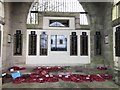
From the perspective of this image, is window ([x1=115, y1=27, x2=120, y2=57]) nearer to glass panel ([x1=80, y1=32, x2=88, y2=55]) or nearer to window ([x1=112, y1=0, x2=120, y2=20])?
window ([x1=112, y1=0, x2=120, y2=20])

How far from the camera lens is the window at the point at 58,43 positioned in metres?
6.56

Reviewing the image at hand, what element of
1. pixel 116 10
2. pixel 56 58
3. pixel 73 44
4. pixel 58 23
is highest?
pixel 116 10

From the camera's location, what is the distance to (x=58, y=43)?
657 centimetres

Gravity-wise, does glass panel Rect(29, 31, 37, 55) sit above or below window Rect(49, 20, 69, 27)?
below

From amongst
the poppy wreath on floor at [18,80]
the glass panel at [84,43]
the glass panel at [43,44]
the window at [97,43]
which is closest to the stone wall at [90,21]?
the window at [97,43]

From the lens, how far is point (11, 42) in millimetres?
6293

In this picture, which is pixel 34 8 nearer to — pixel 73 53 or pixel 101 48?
pixel 73 53

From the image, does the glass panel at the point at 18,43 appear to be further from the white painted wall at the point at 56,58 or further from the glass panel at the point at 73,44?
the glass panel at the point at 73,44

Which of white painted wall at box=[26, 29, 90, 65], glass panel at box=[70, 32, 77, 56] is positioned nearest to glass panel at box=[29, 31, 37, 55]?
white painted wall at box=[26, 29, 90, 65]

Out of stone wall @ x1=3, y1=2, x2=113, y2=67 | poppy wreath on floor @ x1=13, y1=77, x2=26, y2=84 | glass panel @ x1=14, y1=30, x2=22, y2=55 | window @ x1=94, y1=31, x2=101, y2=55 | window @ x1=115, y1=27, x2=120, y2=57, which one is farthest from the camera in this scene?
window @ x1=94, y1=31, x2=101, y2=55

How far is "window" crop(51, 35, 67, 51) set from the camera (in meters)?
6.56

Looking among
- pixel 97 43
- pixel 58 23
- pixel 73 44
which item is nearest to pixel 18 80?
pixel 73 44

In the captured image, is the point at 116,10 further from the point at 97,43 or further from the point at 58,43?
the point at 58,43

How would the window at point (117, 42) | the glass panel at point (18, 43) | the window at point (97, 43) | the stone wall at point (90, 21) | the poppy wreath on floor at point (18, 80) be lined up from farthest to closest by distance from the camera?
the window at point (97, 43), the glass panel at point (18, 43), the stone wall at point (90, 21), the window at point (117, 42), the poppy wreath on floor at point (18, 80)
